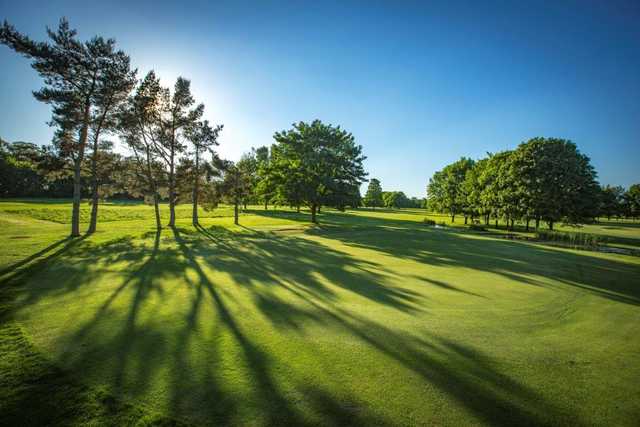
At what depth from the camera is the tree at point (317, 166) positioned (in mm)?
35719

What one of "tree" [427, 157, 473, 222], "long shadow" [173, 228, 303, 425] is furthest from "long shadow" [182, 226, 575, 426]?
"tree" [427, 157, 473, 222]

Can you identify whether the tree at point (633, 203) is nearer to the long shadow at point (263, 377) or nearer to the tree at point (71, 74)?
the long shadow at point (263, 377)

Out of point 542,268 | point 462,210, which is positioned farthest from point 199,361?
point 462,210

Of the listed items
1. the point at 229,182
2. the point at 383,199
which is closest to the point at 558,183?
the point at 229,182

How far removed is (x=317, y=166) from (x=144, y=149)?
71.2ft

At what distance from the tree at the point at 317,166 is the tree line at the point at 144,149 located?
0.51ft

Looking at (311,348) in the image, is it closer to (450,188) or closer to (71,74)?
(71,74)

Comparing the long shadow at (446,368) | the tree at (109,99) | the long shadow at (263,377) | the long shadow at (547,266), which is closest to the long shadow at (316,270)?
the long shadow at (446,368)

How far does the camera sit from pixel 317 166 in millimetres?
37094

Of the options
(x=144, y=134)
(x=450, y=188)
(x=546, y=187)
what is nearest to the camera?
(x=144, y=134)

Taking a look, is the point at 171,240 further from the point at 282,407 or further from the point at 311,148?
the point at 311,148

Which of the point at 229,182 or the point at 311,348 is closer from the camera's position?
the point at 311,348

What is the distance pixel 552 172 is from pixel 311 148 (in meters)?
34.0

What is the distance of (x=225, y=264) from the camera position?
12.8m
